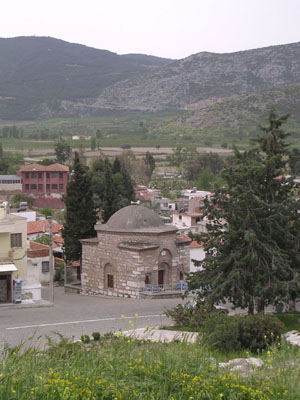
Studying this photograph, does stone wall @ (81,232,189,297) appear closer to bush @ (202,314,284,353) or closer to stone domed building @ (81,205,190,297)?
stone domed building @ (81,205,190,297)

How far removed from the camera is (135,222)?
29.3 meters

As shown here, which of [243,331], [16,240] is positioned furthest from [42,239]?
[243,331]

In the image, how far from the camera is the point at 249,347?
15.1 metres

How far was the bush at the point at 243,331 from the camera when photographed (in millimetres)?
14656

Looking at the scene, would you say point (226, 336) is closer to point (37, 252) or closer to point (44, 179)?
point (37, 252)

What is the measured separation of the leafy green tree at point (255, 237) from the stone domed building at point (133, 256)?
6652 millimetres

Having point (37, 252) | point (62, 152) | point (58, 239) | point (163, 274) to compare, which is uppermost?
point (62, 152)

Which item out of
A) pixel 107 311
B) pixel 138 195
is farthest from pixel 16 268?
pixel 138 195

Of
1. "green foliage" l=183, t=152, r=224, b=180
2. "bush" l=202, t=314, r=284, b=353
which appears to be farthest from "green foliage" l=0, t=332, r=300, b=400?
"green foliage" l=183, t=152, r=224, b=180

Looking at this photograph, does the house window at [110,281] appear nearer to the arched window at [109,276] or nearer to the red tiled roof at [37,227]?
the arched window at [109,276]

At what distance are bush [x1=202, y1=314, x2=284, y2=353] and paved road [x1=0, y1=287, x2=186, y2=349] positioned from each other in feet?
10.8

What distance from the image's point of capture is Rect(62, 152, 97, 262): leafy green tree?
32.6m

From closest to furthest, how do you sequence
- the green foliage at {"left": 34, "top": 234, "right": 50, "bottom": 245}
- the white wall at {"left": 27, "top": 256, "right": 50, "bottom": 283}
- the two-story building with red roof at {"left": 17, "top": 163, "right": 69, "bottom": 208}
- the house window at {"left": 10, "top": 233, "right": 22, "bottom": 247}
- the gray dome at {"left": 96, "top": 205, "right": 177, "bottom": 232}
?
the house window at {"left": 10, "top": 233, "right": 22, "bottom": 247} → the gray dome at {"left": 96, "top": 205, "right": 177, "bottom": 232} → the white wall at {"left": 27, "top": 256, "right": 50, "bottom": 283} → the green foliage at {"left": 34, "top": 234, "right": 50, "bottom": 245} → the two-story building with red roof at {"left": 17, "top": 163, "right": 69, "bottom": 208}

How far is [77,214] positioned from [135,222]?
4.61 meters
